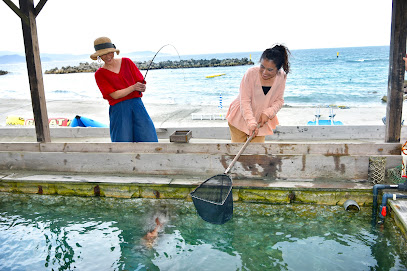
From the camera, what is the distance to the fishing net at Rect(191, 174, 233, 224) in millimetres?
3369

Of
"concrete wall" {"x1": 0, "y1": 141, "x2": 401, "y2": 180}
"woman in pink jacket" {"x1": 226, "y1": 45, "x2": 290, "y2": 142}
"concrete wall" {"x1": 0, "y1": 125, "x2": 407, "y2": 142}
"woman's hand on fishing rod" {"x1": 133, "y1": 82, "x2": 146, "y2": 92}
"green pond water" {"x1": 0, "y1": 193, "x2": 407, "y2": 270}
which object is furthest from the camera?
"concrete wall" {"x1": 0, "y1": 125, "x2": 407, "y2": 142}

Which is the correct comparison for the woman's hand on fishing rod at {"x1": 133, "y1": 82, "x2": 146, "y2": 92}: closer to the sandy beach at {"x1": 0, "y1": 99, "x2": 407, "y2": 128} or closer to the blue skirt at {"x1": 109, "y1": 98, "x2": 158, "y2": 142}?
the blue skirt at {"x1": 109, "y1": 98, "x2": 158, "y2": 142}

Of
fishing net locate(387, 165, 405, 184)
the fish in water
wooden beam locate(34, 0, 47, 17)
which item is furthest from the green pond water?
wooden beam locate(34, 0, 47, 17)

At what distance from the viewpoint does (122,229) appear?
4027mm

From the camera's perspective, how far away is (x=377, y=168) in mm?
4129

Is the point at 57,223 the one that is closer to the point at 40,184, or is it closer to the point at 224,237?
the point at 40,184

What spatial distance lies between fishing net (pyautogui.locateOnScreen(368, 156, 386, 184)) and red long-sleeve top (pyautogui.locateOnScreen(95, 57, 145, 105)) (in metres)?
3.27

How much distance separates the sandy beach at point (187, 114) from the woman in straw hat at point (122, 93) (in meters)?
6.87

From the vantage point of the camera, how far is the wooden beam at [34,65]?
4.75 meters

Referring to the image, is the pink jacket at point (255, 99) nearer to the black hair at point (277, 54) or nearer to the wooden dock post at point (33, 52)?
the black hair at point (277, 54)

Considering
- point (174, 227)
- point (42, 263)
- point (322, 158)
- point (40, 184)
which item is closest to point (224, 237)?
point (174, 227)

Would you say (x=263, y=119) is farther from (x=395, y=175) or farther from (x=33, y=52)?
(x=33, y=52)

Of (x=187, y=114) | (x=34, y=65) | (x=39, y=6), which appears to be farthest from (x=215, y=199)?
(x=187, y=114)

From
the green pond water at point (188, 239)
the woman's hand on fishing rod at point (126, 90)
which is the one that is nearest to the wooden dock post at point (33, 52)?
the woman's hand on fishing rod at point (126, 90)
